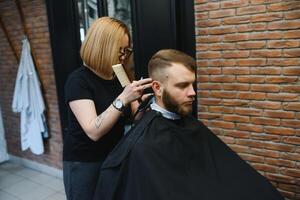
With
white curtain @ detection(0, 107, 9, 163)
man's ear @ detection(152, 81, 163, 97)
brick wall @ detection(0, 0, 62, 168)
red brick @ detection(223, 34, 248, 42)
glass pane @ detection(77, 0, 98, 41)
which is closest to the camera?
man's ear @ detection(152, 81, 163, 97)

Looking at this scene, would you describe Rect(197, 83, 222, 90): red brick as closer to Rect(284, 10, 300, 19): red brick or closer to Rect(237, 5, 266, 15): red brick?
Rect(237, 5, 266, 15): red brick

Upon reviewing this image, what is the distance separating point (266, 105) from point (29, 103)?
239 cm

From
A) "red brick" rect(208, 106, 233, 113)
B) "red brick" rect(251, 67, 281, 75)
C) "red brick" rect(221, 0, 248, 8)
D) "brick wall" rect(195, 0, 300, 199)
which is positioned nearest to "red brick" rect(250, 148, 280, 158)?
"brick wall" rect(195, 0, 300, 199)

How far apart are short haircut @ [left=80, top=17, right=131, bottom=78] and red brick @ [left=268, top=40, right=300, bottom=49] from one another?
1.00m

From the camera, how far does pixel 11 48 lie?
3.53 m

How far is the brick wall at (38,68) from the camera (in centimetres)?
326

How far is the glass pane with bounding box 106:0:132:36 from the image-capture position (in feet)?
8.90

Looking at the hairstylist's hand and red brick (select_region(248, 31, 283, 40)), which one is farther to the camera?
red brick (select_region(248, 31, 283, 40))

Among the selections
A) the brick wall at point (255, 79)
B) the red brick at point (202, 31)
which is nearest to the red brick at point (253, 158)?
the brick wall at point (255, 79)

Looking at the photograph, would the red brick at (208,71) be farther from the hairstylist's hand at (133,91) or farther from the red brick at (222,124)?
the hairstylist's hand at (133,91)

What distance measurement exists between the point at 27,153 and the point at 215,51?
2.73 meters

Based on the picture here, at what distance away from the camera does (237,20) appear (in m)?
2.05

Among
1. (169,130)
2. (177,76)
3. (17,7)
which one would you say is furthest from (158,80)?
(17,7)

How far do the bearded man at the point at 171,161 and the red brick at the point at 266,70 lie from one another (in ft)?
2.55
